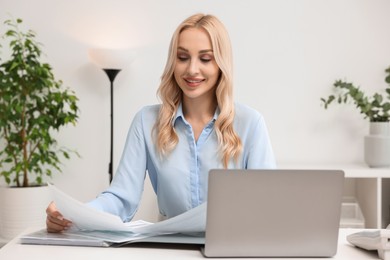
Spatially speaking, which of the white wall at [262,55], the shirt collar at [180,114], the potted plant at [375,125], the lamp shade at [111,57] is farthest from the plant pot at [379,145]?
the shirt collar at [180,114]

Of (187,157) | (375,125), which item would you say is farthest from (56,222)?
(375,125)

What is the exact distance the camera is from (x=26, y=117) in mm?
4660

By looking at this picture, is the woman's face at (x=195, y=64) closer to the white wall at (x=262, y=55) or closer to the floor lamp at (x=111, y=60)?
the floor lamp at (x=111, y=60)

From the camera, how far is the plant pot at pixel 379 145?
4238mm

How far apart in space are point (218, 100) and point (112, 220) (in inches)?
30.5

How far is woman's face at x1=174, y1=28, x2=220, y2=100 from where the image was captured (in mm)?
2436

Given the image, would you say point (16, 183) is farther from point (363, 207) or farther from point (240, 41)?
point (363, 207)

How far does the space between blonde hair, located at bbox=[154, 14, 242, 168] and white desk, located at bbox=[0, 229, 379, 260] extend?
620 millimetres

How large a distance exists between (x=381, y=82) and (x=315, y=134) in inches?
21.7

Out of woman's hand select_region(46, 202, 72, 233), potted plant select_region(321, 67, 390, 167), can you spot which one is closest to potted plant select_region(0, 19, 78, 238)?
potted plant select_region(321, 67, 390, 167)

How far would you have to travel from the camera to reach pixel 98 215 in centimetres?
187

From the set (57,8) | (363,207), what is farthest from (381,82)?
(57,8)

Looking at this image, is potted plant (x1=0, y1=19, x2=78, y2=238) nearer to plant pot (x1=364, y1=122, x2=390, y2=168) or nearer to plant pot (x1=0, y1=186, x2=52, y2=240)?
plant pot (x1=0, y1=186, x2=52, y2=240)

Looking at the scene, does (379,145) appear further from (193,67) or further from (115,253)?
(115,253)
